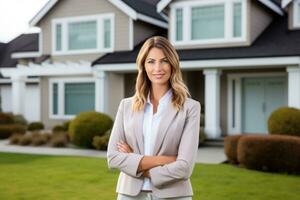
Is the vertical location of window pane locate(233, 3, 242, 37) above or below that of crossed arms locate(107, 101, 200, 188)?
above

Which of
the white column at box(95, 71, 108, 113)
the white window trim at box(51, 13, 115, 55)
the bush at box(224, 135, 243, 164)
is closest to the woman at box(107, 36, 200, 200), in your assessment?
the bush at box(224, 135, 243, 164)

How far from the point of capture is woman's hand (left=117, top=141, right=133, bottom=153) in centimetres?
268

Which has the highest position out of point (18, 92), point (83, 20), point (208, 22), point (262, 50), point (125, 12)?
→ point (125, 12)

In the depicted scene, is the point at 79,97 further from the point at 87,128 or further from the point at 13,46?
the point at 13,46

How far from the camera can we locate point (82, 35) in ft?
66.2

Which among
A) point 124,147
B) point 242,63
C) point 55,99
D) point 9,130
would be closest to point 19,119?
point 55,99

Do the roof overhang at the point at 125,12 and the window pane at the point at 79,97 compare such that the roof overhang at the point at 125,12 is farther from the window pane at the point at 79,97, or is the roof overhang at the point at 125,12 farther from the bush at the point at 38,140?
the bush at the point at 38,140

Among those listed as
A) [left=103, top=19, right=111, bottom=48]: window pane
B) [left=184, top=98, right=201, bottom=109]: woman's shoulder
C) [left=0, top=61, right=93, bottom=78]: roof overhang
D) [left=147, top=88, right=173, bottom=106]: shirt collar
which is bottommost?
[left=184, top=98, right=201, bottom=109]: woman's shoulder

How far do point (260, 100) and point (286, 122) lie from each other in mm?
4275

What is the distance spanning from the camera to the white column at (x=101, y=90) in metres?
18.0

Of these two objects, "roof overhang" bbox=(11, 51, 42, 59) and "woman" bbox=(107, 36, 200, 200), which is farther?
"roof overhang" bbox=(11, 51, 42, 59)

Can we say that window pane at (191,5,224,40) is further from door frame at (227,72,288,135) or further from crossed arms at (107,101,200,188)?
crossed arms at (107,101,200,188)

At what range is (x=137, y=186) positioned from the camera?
2.58 meters

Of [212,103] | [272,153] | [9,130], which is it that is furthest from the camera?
[9,130]
